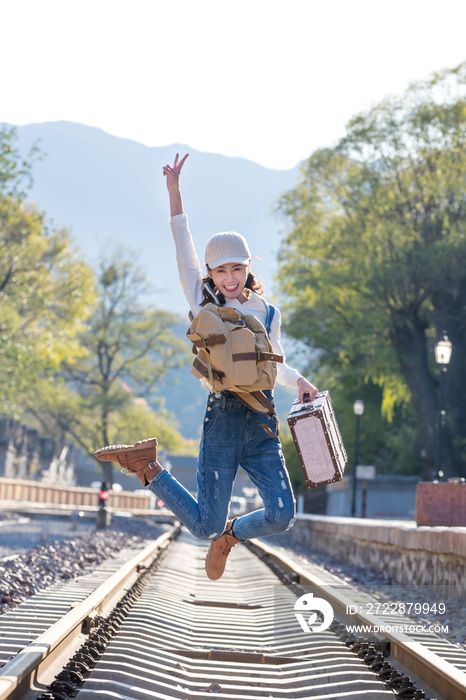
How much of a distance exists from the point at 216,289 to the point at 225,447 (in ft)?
2.67

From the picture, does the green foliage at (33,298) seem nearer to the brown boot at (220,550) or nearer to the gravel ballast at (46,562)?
the gravel ballast at (46,562)

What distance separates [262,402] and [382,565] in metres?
8.77

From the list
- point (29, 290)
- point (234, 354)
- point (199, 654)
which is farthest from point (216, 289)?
point (29, 290)

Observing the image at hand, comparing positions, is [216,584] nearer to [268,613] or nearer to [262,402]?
[268,613]

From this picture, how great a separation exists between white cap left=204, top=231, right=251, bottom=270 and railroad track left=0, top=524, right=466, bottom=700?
6.55 ft

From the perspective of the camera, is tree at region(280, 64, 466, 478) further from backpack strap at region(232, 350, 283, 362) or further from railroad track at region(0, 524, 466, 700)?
backpack strap at region(232, 350, 283, 362)

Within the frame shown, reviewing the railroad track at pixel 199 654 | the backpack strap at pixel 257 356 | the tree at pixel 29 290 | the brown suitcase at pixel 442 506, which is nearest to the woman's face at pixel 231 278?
the backpack strap at pixel 257 356

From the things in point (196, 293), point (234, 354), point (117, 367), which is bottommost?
point (234, 354)

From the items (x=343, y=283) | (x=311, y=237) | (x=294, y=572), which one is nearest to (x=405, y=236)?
(x=343, y=283)

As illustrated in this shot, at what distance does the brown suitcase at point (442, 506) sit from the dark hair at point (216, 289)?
822 centimetres

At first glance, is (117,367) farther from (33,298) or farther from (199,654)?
(199,654)

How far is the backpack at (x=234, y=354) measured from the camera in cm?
378

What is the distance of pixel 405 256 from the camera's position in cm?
2925

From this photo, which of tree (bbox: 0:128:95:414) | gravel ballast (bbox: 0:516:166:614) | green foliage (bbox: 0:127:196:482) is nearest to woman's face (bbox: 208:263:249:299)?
gravel ballast (bbox: 0:516:166:614)
